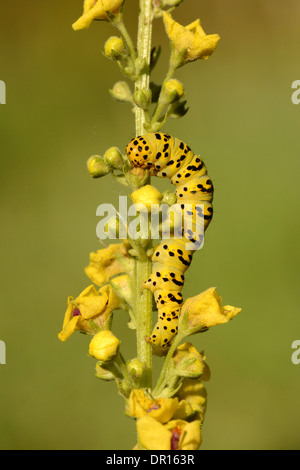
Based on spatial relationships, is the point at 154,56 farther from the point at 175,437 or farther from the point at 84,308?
the point at 175,437

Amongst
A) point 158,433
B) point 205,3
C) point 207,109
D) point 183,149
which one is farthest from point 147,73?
point 205,3

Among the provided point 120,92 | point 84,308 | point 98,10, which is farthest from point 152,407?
point 98,10

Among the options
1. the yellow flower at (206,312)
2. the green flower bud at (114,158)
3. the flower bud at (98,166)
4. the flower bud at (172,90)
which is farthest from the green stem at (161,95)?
the yellow flower at (206,312)

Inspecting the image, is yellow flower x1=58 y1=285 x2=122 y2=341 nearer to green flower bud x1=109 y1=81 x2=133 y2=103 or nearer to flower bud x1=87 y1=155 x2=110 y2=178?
flower bud x1=87 y1=155 x2=110 y2=178

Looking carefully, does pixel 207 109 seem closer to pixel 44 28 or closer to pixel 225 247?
pixel 225 247

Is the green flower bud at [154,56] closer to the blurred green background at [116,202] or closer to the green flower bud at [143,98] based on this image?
the green flower bud at [143,98]

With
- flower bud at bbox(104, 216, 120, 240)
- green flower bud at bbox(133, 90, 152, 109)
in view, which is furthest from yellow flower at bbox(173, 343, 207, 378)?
green flower bud at bbox(133, 90, 152, 109)
